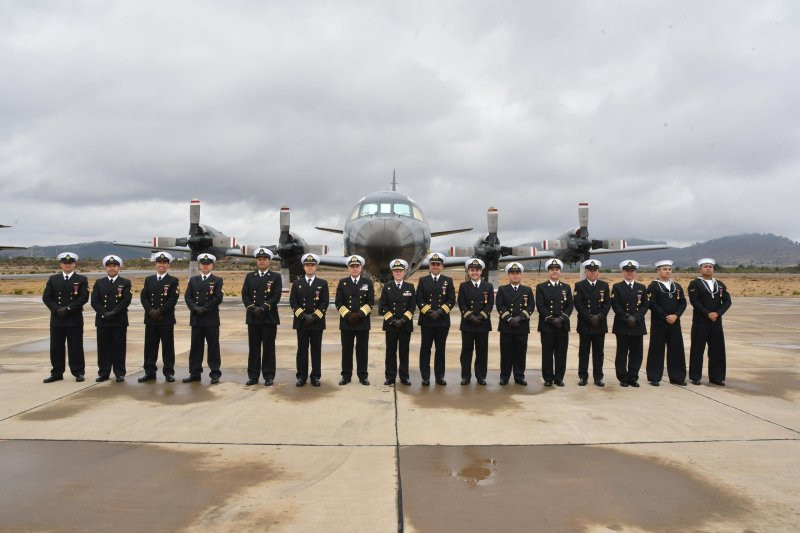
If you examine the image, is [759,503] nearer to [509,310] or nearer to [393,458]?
[393,458]

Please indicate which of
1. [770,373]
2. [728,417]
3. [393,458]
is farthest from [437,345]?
[770,373]

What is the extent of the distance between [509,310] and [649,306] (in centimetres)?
221

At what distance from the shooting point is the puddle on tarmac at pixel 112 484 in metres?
3.38

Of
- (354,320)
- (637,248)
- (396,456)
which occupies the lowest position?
(396,456)

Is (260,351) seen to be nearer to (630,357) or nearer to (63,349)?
(63,349)

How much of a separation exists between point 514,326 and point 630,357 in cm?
182

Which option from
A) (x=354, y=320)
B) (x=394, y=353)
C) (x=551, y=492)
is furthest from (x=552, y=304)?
(x=551, y=492)

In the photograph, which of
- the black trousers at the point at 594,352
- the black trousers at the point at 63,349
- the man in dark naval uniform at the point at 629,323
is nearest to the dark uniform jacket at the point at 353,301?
the black trousers at the point at 594,352

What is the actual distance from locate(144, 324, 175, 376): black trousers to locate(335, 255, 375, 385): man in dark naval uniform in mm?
2538

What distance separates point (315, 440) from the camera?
16.3 ft

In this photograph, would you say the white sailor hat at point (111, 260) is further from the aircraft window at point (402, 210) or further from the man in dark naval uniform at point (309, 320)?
the aircraft window at point (402, 210)

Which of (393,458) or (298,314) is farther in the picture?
(298,314)

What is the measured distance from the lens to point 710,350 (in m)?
7.82

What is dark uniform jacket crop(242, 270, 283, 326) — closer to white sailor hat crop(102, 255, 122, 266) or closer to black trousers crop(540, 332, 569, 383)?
white sailor hat crop(102, 255, 122, 266)
